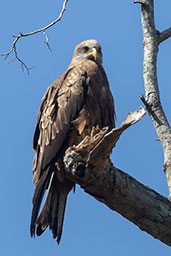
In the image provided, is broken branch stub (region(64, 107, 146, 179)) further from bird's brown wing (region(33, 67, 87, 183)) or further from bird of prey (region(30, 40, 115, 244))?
bird's brown wing (region(33, 67, 87, 183))

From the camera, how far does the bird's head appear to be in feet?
20.2

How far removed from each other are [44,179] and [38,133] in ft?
3.03

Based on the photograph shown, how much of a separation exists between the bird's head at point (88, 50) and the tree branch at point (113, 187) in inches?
115

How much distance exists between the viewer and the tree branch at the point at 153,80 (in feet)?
13.0

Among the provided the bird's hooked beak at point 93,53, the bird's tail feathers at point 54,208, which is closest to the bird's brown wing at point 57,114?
the bird's tail feathers at point 54,208

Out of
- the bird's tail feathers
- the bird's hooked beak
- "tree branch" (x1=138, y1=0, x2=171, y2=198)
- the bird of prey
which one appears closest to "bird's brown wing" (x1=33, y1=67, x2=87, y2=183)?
the bird of prey

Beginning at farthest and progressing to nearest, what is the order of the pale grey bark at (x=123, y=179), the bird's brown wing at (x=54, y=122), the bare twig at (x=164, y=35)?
1. the bird's brown wing at (x=54, y=122)
2. the bare twig at (x=164, y=35)
3. the pale grey bark at (x=123, y=179)

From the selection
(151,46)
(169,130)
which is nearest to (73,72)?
(151,46)

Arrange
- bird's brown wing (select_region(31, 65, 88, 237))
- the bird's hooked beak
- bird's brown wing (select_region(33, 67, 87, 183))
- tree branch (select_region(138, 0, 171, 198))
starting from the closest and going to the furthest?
tree branch (select_region(138, 0, 171, 198)), bird's brown wing (select_region(31, 65, 88, 237)), bird's brown wing (select_region(33, 67, 87, 183)), the bird's hooked beak

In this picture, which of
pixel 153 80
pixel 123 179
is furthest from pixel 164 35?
pixel 123 179

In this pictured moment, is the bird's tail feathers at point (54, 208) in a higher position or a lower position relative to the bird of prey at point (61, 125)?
lower

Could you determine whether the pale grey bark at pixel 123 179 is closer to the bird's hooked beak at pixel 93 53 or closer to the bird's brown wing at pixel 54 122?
the bird's brown wing at pixel 54 122

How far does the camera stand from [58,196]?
461 centimetres

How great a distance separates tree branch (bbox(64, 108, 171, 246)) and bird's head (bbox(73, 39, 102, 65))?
2.92 meters
